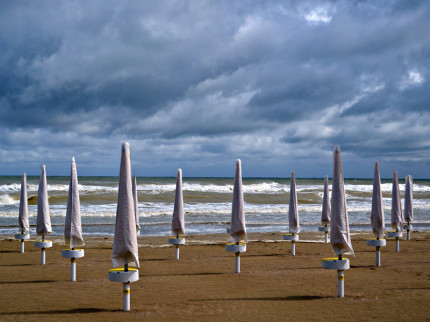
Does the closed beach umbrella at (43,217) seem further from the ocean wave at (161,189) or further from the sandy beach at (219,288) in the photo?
the ocean wave at (161,189)

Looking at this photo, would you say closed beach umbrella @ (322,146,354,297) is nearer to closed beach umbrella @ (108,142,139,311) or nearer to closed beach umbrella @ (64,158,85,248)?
closed beach umbrella @ (108,142,139,311)

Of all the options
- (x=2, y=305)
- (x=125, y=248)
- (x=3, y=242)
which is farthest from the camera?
(x=3, y=242)

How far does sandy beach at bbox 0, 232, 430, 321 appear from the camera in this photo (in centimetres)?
732

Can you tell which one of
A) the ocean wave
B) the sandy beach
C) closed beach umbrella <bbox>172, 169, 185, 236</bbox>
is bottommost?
the sandy beach

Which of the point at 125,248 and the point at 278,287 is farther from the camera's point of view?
the point at 278,287

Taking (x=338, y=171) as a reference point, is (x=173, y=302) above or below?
below

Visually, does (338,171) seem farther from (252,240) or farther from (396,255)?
(252,240)

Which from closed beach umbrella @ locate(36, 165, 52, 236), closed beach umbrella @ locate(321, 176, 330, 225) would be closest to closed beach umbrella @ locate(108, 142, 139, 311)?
closed beach umbrella @ locate(36, 165, 52, 236)

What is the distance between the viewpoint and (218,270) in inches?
456

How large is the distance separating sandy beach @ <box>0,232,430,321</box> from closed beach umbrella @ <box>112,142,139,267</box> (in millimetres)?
994

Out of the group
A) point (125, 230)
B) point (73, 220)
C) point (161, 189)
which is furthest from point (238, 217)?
point (161, 189)

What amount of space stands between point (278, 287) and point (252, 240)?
904cm

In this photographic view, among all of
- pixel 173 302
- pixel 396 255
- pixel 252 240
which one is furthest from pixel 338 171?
pixel 252 240

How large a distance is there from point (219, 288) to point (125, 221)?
325 centimetres
